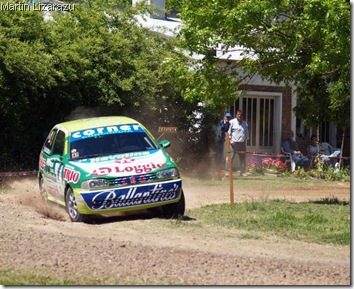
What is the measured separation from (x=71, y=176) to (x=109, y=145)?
101 centimetres

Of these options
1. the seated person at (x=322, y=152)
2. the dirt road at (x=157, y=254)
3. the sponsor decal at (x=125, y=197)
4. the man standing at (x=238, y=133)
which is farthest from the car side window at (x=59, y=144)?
the seated person at (x=322, y=152)

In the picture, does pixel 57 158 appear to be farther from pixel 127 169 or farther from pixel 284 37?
pixel 284 37

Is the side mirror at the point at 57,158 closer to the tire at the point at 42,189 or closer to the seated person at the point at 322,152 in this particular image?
the tire at the point at 42,189

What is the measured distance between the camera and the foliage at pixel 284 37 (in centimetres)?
1534

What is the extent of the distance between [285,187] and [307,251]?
11.3 metres

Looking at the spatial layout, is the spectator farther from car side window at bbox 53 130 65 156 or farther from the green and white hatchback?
car side window at bbox 53 130 65 156

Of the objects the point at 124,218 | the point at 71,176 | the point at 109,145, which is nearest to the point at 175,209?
the point at 124,218

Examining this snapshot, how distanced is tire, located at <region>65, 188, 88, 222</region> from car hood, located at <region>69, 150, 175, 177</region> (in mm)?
500

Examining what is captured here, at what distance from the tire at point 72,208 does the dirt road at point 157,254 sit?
0.21 meters

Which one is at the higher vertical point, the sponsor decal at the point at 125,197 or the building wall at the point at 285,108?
the building wall at the point at 285,108

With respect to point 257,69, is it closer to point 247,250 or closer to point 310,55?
point 310,55

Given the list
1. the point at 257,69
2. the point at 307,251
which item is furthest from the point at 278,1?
the point at 307,251

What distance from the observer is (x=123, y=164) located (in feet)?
46.7

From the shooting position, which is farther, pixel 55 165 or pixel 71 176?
pixel 55 165
